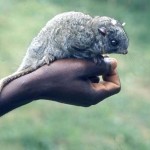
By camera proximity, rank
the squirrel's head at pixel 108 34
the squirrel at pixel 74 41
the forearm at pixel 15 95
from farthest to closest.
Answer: the squirrel's head at pixel 108 34 → the squirrel at pixel 74 41 → the forearm at pixel 15 95

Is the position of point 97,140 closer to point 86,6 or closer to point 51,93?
point 51,93

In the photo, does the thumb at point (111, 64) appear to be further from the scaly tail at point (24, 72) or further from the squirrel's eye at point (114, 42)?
the scaly tail at point (24, 72)

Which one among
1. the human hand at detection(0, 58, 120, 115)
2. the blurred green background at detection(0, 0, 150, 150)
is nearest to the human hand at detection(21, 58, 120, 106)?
the human hand at detection(0, 58, 120, 115)

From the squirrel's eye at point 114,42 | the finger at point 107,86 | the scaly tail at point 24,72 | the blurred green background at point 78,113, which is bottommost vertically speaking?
the blurred green background at point 78,113

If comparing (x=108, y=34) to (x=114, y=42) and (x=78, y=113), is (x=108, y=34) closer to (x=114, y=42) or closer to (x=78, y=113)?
(x=114, y=42)

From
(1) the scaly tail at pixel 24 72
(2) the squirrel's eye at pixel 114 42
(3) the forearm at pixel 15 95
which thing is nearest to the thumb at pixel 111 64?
(2) the squirrel's eye at pixel 114 42

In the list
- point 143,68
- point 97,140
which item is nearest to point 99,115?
point 97,140

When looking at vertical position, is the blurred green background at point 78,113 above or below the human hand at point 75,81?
below
